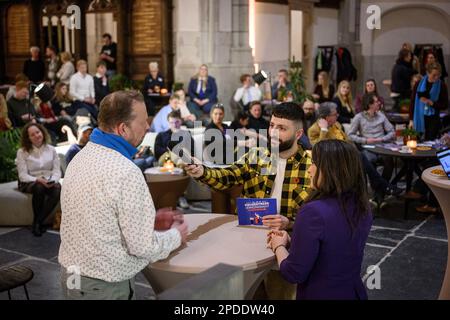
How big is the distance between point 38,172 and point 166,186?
1439mm

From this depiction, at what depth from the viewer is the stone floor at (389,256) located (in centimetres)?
489

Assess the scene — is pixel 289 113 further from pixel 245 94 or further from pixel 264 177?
pixel 245 94

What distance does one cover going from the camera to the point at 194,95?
38.7 ft

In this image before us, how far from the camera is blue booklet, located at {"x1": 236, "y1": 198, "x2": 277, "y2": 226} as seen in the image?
3.32 metres

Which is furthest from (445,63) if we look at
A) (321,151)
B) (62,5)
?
(321,151)

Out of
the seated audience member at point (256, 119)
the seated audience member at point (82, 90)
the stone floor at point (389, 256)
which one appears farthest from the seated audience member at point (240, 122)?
the seated audience member at point (82, 90)

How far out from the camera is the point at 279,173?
363cm

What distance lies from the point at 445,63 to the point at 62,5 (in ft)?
35.5

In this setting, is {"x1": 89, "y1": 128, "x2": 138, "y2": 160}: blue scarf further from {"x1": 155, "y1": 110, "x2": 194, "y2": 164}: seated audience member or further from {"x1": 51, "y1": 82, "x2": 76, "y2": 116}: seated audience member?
{"x1": 51, "y1": 82, "x2": 76, "y2": 116}: seated audience member

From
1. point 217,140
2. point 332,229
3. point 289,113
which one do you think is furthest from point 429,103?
point 332,229

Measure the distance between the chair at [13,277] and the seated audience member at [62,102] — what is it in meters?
7.46

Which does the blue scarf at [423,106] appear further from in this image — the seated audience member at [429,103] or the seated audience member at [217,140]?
the seated audience member at [217,140]

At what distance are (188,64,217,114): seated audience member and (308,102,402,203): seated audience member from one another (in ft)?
14.5
